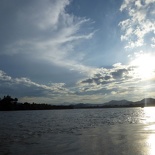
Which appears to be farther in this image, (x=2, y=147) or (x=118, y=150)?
(x=2, y=147)

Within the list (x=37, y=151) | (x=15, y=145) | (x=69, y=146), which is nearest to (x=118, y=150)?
(x=69, y=146)

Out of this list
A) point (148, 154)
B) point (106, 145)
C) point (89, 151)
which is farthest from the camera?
point (106, 145)

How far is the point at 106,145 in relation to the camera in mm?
26344

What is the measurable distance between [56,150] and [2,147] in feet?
21.7

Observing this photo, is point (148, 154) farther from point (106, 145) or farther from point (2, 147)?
point (2, 147)

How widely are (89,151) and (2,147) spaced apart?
9802 millimetres

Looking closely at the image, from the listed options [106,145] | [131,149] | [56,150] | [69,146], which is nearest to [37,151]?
[56,150]

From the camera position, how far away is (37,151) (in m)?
23.7

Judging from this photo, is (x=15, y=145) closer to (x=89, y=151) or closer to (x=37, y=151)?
(x=37, y=151)

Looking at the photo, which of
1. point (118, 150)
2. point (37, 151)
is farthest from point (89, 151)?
point (37, 151)

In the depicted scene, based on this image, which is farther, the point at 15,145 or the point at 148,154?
the point at 15,145

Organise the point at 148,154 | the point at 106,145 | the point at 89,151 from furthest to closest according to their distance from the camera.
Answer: the point at 106,145 → the point at 89,151 → the point at 148,154

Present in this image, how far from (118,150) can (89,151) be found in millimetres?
2756

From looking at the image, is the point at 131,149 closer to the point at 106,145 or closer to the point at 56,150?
the point at 106,145
